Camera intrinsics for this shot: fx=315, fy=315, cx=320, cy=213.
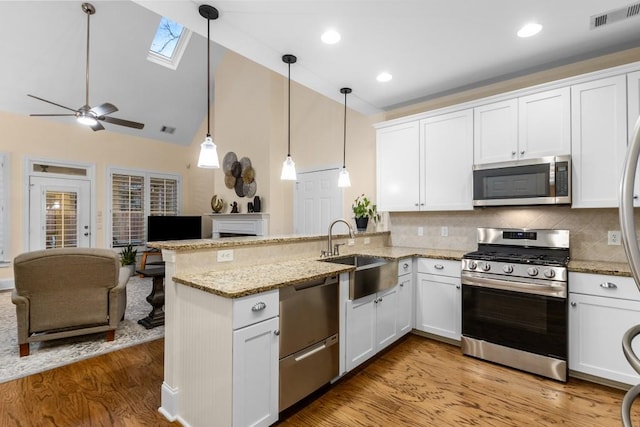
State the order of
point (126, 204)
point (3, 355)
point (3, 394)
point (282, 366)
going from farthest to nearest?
point (126, 204) < point (3, 355) < point (3, 394) < point (282, 366)

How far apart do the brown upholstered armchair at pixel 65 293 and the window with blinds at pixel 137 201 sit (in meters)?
4.00

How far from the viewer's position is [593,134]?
258 cm

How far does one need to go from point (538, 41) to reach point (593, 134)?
35.0 inches

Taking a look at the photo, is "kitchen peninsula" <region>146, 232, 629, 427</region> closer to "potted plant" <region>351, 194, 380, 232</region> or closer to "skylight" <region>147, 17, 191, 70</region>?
"potted plant" <region>351, 194, 380, 232</region>

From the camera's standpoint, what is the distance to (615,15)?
2270mm

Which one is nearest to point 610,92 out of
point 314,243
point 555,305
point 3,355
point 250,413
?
point 555,305

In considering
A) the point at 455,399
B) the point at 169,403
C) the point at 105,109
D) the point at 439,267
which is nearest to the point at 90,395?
the point at 169,403

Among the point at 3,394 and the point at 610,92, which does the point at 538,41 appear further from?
the point at 3,394

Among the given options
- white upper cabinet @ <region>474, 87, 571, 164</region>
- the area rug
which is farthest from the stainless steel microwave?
the area rug

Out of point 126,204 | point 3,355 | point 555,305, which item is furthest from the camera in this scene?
point 126,204

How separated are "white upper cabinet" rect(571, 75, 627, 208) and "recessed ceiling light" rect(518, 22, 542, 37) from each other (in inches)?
23.9

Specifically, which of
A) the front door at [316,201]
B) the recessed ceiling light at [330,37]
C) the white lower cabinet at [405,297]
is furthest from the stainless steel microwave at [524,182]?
the front door at [316,201]

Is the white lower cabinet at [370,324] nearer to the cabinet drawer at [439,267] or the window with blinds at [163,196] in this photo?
the cabinet drawer at [439,267]

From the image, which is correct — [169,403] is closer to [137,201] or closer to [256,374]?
[256,374]
